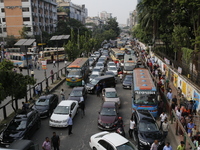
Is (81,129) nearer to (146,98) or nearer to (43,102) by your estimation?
(43,102)

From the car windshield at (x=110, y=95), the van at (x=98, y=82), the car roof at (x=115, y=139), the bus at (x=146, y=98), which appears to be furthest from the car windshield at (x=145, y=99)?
the van at (x=98, y=82)

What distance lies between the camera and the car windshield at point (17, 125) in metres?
13.3

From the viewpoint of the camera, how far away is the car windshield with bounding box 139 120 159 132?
13148 millimetres

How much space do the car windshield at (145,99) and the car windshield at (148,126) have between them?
3.25 m

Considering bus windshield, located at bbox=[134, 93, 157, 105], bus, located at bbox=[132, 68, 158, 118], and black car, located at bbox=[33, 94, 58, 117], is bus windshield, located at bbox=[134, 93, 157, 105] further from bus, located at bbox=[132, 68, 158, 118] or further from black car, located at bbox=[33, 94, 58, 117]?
black car, located at bbox=[33, 94, 58, 117]

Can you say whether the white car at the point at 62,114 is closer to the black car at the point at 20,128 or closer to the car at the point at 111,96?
the black car at the point at 20,128

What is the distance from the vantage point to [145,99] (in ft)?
56.1

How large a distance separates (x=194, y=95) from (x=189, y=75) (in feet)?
9.15

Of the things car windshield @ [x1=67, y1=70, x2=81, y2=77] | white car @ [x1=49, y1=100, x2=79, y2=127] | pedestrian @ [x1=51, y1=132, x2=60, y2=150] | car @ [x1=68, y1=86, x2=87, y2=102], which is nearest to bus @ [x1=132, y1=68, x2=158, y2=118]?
white car @ [x1=49, y1=100, x2=79, y2=127]

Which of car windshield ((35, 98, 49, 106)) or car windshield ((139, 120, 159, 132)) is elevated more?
car windshield ((35, 98, 49, 106))

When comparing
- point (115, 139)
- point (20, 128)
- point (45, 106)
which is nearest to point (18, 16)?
point (45, 106)

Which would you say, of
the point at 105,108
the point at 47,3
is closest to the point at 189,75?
the point at 105,108

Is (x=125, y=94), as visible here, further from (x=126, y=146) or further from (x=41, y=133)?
(x=126, y=146)

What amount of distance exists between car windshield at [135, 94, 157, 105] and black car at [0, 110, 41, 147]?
25.2 ft
